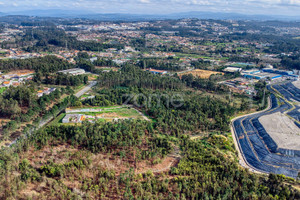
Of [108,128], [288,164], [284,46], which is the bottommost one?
[288,164]

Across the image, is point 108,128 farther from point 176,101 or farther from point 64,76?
point 64,76

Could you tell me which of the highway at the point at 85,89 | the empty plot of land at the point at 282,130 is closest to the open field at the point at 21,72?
the highway at the point at 85,89

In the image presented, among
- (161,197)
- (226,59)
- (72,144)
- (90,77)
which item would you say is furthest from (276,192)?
(226,59)

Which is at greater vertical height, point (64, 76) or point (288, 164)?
point (64, 76)

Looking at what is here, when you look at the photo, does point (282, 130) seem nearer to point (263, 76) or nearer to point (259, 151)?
point (259, 151)

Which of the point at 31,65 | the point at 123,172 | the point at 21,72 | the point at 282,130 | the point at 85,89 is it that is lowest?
the point at 123,172

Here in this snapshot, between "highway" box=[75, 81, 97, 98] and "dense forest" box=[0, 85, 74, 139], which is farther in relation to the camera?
"highway" box=[75, 81, 97, 98]

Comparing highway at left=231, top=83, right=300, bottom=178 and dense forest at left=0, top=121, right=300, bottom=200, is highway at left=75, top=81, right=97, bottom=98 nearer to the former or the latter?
dense forest at left=0, top=121, right=300, bottom=200

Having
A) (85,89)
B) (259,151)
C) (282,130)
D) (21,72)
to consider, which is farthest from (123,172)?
(21,72)

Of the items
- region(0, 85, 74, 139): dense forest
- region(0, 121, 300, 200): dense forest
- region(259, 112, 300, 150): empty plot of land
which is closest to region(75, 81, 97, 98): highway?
region(0, 85, 74, 139): dense forest
